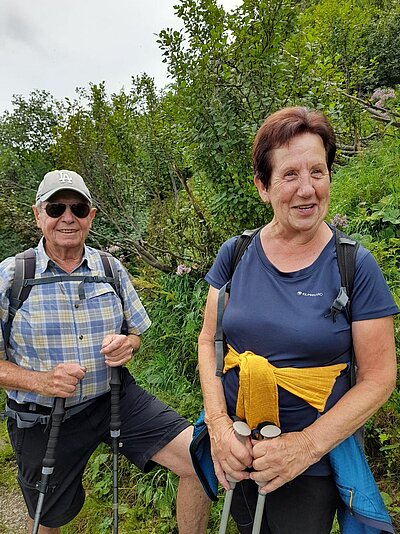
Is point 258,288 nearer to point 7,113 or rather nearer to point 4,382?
point 4,382

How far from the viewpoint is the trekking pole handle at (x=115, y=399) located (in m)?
2.30

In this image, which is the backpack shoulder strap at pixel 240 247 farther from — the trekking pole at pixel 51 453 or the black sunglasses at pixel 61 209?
the trekking pole at pixel 51 453

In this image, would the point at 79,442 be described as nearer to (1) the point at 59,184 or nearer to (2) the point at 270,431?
(2) the point at 270,431

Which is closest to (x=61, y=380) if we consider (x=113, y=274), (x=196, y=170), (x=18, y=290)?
(x=18, y=290)

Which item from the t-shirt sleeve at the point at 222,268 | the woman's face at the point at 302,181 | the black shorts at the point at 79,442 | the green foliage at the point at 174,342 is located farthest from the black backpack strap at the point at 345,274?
the green foliage at the point at 174,342

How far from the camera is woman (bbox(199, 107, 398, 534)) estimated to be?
145 centimetres

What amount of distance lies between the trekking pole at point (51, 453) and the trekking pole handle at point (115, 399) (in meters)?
0.29

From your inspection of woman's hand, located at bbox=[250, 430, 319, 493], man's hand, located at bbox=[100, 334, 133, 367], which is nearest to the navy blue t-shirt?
woman's hand, located at bbox=[250, 430, 319, 493]

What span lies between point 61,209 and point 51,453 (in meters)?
1.36

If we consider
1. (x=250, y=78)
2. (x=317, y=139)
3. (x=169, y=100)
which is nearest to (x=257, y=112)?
(x=250, y=78)

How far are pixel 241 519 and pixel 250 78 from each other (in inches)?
113

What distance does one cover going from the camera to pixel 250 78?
3.03 m

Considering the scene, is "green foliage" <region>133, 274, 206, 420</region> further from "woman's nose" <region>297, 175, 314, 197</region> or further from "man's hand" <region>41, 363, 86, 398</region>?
"woman's nose" <region>297, 175, 314, 197</region>

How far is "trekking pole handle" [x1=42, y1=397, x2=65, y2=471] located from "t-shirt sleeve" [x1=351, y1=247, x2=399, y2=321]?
1.60 m
